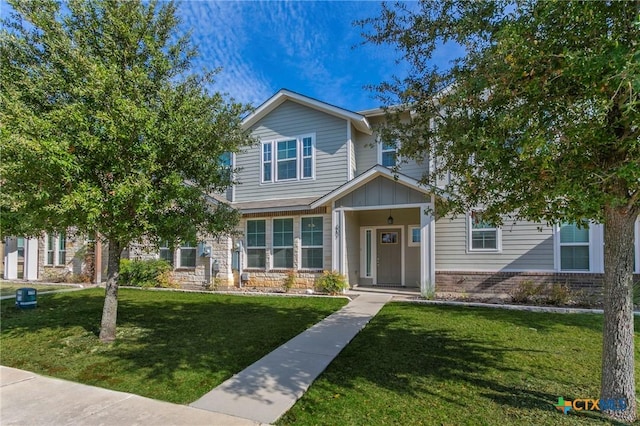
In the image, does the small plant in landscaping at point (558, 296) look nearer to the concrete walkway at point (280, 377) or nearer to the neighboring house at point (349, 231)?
the neighboring house at point (349, 231)

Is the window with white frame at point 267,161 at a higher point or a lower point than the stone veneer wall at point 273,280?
higher

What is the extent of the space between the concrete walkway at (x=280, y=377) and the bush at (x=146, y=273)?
31.2ft

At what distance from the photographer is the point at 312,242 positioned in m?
13.1

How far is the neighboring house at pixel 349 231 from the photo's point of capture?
36.4 ft

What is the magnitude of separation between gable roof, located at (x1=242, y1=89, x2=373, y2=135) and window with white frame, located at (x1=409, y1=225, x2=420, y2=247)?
408cm

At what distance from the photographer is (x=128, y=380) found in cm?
467

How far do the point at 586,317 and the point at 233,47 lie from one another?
10.8m

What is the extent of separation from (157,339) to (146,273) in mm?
8721

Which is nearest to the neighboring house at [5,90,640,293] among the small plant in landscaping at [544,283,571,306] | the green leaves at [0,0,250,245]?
the small plant in landscaping at [544,283,571,306]

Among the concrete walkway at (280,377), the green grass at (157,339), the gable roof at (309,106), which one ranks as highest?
the gable roof at (309,106)

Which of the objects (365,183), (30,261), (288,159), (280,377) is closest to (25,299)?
(280,377)

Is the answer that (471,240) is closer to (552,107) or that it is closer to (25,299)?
(552,107)

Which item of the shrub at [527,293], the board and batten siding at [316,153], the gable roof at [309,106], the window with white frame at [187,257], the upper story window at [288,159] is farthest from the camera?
the window with white frame at [187,257]

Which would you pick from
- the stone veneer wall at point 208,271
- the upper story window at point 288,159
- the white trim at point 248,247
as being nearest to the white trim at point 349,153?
the upper story window at point 288,159
